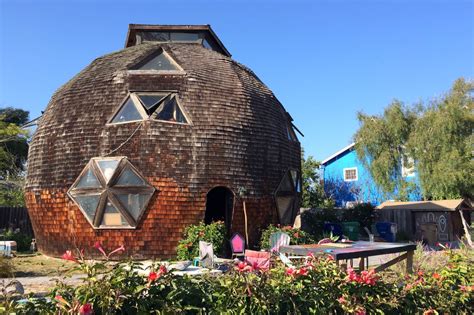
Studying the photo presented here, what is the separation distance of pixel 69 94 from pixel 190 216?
5.41m

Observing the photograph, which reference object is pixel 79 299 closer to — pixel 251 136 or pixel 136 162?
pixel 136 162

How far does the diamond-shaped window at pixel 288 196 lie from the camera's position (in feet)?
42.8

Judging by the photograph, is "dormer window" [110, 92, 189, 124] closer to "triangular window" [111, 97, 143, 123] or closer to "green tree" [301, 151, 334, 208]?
"triangular window" [111, 97, 143, 123]

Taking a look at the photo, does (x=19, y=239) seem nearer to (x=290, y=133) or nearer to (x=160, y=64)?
(x=160, y=64)

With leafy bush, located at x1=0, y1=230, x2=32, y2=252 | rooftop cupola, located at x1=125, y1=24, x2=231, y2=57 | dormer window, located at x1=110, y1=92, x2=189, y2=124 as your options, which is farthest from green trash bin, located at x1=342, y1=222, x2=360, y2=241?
leafy bush, located at x1=0, y1=230, x2=32, y2=252

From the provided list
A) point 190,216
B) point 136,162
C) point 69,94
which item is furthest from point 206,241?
point 69,94

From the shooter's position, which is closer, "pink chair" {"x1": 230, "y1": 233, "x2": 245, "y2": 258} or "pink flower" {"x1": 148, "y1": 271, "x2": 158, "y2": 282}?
"pink flower" {"x1": 148, "y1": 271, "x2": 158, "y2": 282}

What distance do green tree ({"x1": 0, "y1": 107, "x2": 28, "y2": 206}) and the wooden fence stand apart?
6041mm

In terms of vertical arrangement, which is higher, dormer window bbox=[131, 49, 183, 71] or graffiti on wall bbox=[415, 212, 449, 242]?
dormer window bbox=[131, 49, 183, 71]

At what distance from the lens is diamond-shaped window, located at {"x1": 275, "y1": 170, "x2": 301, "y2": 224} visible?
13.0 m

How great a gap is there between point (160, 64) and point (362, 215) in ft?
43.3

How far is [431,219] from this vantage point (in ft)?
65.5

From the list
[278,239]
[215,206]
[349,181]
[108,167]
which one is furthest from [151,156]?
[349,181]

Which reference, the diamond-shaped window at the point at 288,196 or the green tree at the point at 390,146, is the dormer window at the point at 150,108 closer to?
the diamond-shaped window at the point at 288,196
